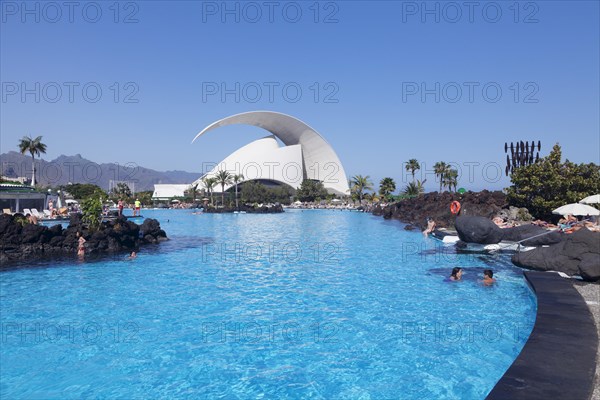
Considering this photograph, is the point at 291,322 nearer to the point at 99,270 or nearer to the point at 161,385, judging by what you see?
the point at 161,385

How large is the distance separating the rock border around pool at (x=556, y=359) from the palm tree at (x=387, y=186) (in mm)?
57033

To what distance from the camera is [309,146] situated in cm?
8438

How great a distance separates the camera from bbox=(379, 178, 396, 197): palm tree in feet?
205

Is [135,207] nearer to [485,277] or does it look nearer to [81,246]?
[81,246]

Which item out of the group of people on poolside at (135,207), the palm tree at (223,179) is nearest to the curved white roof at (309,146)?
the palm tree at (223,179)

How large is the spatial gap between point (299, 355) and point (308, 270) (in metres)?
6.46

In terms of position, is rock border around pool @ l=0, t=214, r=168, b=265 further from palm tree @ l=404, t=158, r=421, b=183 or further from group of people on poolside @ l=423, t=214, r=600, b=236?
palm tree @ l=404, t=158, r=421, b=183

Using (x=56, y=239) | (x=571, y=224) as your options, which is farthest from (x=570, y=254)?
(x=56, y=239)

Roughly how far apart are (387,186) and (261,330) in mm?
57624

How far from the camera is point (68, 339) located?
6.74m

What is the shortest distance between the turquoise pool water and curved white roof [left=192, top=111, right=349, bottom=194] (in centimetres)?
6710

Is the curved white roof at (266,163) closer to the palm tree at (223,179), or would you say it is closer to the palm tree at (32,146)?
the palm tree at (223,179)

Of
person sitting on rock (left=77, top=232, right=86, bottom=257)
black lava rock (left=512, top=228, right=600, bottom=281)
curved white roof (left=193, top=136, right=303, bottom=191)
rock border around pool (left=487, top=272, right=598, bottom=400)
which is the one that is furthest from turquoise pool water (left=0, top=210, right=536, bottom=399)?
curved white roof (left=193, top=136, right=303, bottom=191)

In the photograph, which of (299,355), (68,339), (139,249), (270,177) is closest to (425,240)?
(139,249)
